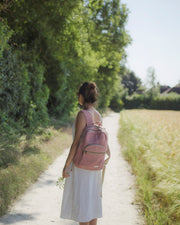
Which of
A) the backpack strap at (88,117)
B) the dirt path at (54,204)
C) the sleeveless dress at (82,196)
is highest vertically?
the backpack strap at (88,117)

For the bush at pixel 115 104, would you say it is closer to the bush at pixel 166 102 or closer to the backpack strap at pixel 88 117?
the bush at pixel 166 102

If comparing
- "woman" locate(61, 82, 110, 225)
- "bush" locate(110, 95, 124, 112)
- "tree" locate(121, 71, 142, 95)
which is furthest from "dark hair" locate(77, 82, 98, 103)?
"tree" locate(121, 71, 142, 95)

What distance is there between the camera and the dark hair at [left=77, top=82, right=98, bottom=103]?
247 centimetres

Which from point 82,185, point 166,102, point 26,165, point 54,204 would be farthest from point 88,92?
point 166,102

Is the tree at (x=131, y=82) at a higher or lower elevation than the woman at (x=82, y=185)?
higher

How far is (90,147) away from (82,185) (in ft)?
1.55

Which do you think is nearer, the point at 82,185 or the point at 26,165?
the point at 82,185

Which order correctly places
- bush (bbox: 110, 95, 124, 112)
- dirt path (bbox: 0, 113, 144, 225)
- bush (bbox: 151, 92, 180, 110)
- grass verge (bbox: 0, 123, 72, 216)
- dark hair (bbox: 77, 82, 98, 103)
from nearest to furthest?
1. dark hair (bbox: 77, 82, 98, 103)
2. dirt path (bbox: 0, 113, 144, 225)
3. grass verge (bbox: 0, 123, 72, 216)
4. bush (bbox: 110, 95, 124, 112)
5. bush (bbox: 151, 92, 180, 110)

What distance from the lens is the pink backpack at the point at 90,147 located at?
7.72ft

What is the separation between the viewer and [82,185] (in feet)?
8.05

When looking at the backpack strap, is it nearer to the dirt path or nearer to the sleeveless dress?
the sleeveless dress

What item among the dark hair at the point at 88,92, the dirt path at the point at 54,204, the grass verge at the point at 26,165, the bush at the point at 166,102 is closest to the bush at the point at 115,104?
the bush at the point at 166,102

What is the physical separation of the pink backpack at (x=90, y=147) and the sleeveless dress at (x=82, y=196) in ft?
0.39

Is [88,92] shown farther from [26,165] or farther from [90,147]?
[26,165]
